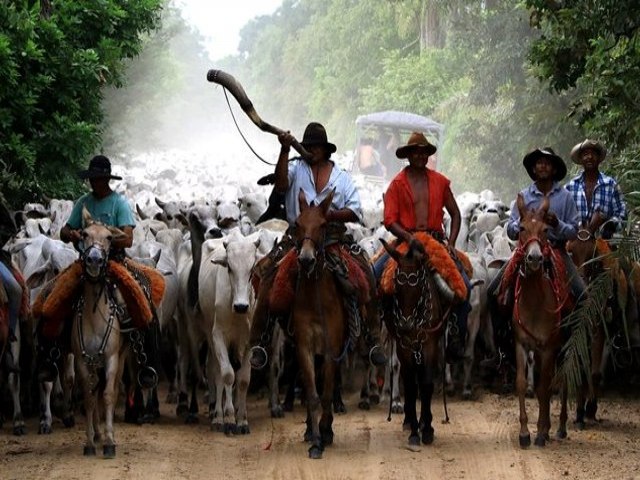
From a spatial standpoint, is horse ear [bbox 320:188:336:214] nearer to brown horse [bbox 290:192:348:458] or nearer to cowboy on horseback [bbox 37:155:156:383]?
brown horse [bbox 290:192:348:458]

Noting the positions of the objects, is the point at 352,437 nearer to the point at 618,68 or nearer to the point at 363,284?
the point at 363,284

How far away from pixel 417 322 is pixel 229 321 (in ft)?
8.18

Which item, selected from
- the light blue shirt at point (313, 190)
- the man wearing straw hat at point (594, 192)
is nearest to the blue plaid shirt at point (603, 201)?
the man wearing straw hat at point (594, 192)

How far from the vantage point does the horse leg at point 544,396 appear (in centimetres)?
1221

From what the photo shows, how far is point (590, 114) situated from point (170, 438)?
291 inches

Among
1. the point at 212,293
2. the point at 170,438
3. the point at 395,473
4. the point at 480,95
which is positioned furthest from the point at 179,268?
the point at 480,95

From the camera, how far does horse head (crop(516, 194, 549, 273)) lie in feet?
38.8

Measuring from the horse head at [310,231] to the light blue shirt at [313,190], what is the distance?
0.61m

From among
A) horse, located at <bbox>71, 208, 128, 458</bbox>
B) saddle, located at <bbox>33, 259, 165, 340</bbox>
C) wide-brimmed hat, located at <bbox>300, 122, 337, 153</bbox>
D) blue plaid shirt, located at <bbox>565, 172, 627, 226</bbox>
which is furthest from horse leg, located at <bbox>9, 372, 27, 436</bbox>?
blue plaid shirt, located at <bbox>565, 172, 627, 226</bbox>

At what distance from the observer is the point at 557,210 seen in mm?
12836

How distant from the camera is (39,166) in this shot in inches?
774

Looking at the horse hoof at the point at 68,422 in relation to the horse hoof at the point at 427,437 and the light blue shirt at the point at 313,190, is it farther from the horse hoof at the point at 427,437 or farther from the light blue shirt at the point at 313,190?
the horse hoof at the point at 427,437

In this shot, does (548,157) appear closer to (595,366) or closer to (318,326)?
(595,366)

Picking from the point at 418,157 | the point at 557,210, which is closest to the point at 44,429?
the point at 418,157
